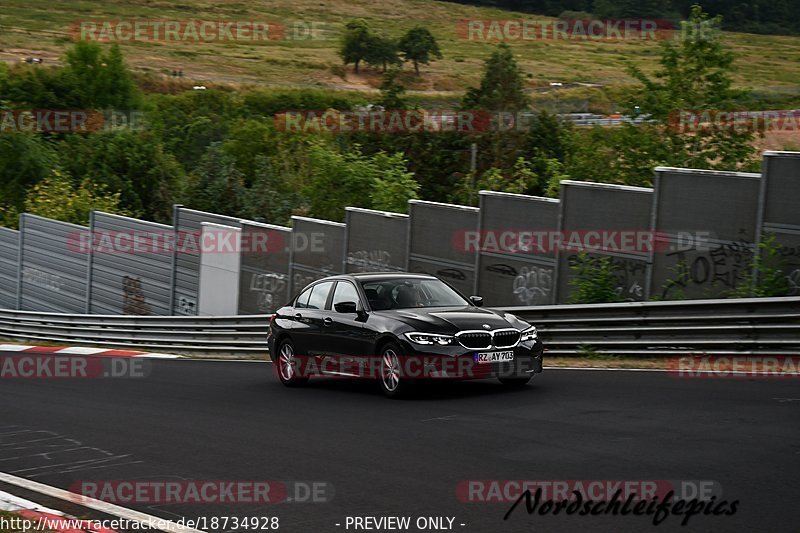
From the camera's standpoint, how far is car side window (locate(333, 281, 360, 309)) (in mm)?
14844

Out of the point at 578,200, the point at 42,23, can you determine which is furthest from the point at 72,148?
the point at 42,23

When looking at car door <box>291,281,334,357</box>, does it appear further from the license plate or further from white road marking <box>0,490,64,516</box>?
white road marking <box>0,490,64,516</box>

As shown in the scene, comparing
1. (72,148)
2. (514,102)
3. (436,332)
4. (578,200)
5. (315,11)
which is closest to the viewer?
(436,332)

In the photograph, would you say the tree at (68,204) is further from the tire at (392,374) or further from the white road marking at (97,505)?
the white road marking at (97,505)

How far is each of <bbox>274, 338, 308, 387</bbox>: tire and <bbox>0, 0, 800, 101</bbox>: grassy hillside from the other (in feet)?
287

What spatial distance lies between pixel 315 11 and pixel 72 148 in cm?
11834

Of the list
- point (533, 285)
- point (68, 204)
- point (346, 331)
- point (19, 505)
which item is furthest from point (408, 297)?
point (68, 204)

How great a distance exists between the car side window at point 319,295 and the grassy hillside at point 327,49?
87668 millimetres

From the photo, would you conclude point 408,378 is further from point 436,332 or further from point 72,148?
point 72,148

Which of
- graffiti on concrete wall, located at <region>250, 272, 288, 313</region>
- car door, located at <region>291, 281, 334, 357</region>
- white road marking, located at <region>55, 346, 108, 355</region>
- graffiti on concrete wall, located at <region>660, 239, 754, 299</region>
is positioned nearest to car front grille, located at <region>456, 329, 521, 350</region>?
car door, located at <region>291, 281, 334, 357</region>

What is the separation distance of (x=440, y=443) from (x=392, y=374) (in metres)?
3.40

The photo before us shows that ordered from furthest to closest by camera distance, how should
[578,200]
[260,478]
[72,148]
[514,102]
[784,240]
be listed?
[514,102] → [72,148] → [578,200] → [784,240] → [260,478]

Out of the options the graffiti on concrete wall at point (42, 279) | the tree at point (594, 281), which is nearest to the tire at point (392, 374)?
the tree at point (594, 281)

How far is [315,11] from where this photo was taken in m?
172
